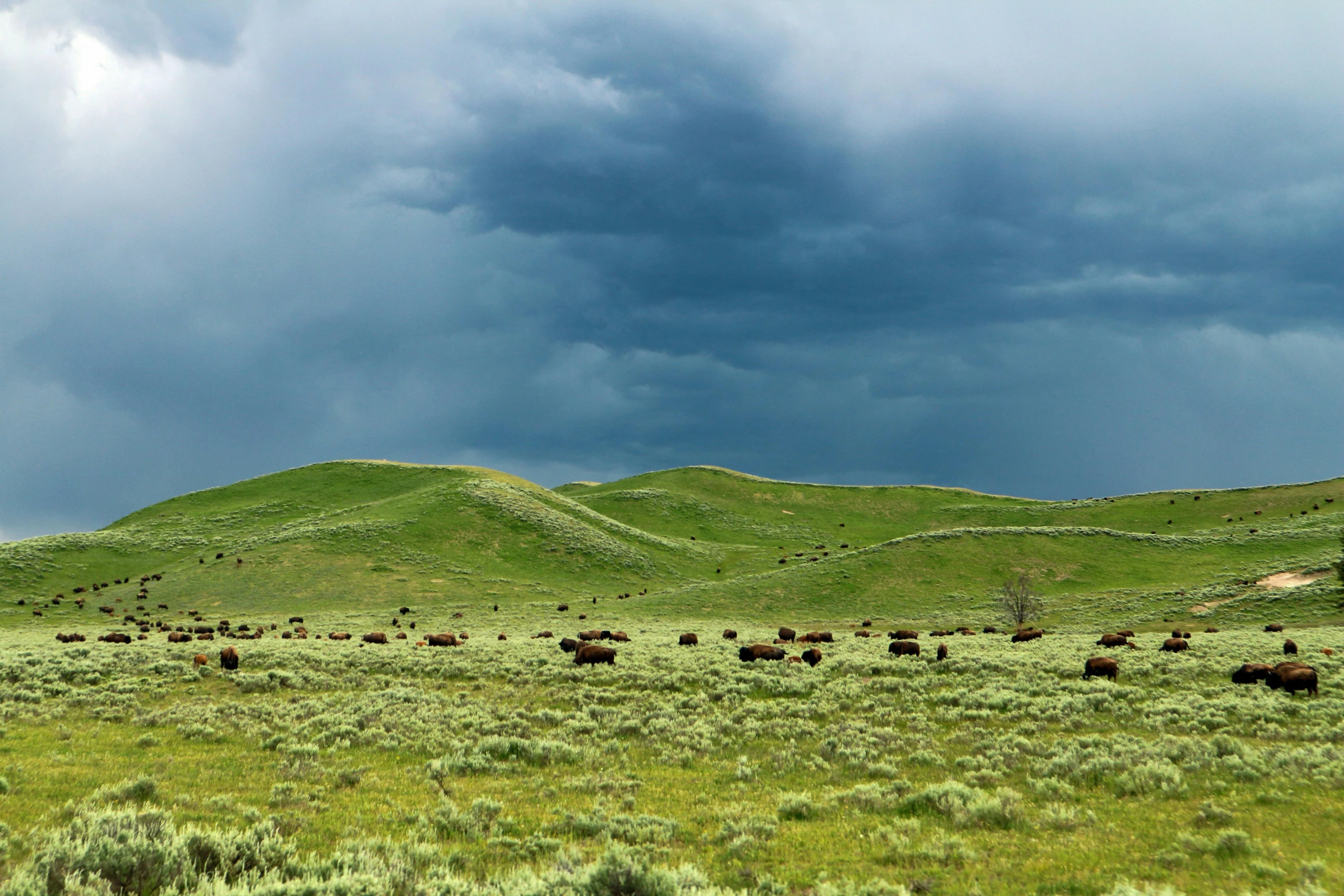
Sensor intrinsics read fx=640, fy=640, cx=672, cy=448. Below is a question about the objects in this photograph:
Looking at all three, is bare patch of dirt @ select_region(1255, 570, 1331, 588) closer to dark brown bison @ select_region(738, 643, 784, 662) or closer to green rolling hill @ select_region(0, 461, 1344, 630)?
green rolling hill @ select_region(0, 461, 1344, 630)

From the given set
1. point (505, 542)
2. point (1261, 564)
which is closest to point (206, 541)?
point (505, 542)

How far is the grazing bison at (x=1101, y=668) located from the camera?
22.0 m

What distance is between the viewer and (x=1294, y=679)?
18844 mm

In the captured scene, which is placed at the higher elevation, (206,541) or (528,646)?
(206,541)

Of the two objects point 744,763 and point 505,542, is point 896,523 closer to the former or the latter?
point 505,542

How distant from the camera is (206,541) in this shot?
83.9m

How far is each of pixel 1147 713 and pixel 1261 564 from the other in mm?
59220

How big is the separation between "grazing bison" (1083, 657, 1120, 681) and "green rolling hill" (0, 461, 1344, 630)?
1189 inches

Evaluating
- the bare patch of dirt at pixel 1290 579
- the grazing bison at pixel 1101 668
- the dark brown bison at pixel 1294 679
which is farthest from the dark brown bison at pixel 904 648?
the bare patch of dirt at pixel 1290 579

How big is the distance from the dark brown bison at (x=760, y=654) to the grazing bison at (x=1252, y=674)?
15297mm

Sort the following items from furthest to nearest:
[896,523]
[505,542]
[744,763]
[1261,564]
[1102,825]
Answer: [896,523] → [505,542] → [1261,564] → [744,763] → [1102,825]

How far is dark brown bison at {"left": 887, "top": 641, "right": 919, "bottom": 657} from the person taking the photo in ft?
91.9

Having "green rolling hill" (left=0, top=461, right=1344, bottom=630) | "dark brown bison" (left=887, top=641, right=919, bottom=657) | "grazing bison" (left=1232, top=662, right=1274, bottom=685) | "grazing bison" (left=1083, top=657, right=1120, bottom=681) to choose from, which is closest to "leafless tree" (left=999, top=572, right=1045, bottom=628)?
"green rolling hill" (left=0, top=461, right=1344, bottom=630)

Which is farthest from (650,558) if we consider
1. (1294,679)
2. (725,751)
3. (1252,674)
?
(1294,679)
